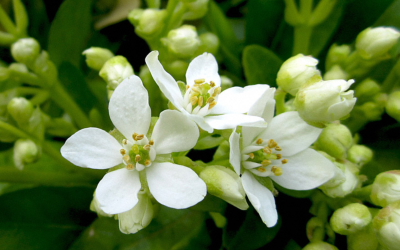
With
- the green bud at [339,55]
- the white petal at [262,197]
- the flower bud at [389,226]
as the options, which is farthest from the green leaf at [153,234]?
the green bud at [339,55]

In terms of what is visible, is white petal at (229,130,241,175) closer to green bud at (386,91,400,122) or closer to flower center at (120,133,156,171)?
flower center at (120,133,156,171)

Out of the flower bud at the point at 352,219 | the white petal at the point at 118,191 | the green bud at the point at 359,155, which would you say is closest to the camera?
the white petal at the point at 118,191

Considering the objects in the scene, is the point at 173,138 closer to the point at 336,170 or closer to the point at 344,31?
the point at 336,170

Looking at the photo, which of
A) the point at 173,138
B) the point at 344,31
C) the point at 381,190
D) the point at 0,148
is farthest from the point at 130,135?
the point at 344,31

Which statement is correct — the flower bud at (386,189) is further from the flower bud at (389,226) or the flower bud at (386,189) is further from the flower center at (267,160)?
the flower center at (267,160)

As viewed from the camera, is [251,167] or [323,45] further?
[323,45]

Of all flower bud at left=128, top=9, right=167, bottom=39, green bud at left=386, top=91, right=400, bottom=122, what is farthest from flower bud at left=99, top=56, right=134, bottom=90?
green bud at left=386, top=91, right=400, bottom=122
